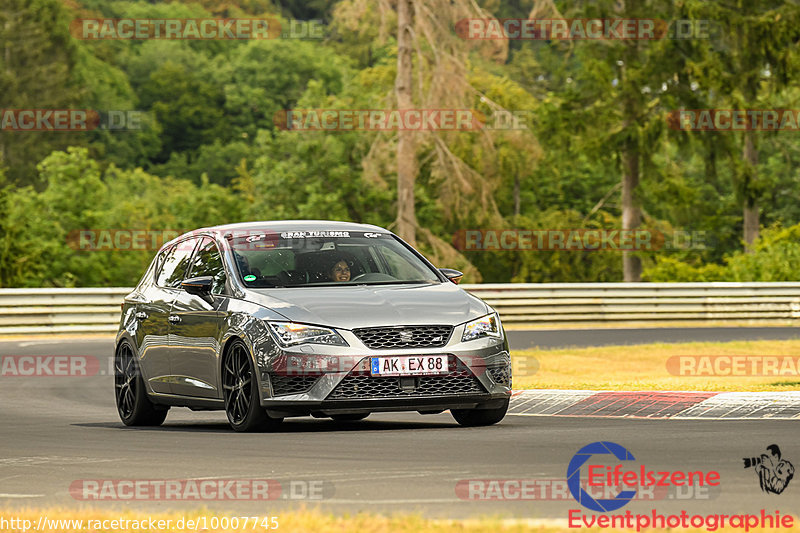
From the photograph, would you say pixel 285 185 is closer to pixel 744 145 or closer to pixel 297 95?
pixel 744 145

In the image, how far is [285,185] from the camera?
203 ft

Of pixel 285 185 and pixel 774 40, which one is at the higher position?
pixel 774 40

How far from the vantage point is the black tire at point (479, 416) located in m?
12.2

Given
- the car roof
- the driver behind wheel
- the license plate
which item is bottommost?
the license plate

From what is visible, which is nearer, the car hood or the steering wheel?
the car hood

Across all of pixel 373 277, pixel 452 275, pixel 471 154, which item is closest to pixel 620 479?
pixel 373 277

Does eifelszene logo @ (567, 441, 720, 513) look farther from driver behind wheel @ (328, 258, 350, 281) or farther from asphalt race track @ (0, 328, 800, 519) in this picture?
driver behind wheel @ (328, 258, 350, 281)

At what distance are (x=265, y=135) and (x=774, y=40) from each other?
83.3 feet

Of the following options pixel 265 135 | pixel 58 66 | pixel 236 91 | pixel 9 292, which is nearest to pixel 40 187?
pixel 58 66

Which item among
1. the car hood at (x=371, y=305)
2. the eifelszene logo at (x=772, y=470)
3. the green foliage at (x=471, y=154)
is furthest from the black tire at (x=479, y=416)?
the green foliage at (x=471, y=154)

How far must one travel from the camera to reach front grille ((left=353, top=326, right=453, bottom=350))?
444 inches

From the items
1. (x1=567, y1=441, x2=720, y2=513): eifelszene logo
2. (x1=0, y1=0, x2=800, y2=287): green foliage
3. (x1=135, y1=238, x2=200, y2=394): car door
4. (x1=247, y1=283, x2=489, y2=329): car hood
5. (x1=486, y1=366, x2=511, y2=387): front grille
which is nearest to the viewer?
(x1=567, y1=441, x2=720, y2=513): eifelszene logo

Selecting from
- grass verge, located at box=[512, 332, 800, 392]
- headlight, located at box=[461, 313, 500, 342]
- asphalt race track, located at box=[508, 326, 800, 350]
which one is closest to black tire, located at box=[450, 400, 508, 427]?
headlight, located at box=[461, 313, 500, 342]

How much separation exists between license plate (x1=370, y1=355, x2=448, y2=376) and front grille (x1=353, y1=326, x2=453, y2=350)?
3.3 inches
